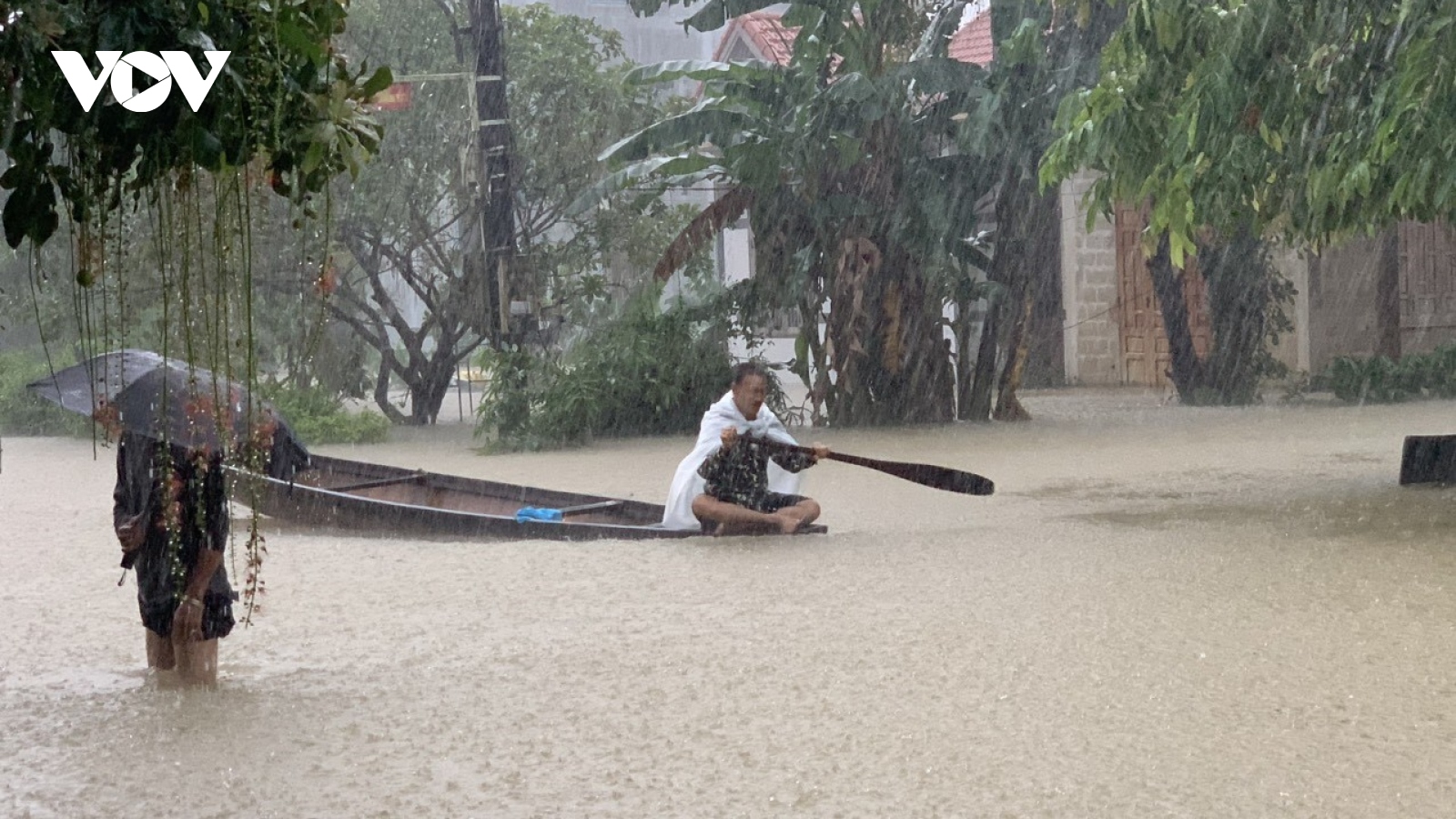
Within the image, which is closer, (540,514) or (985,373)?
(540,514)

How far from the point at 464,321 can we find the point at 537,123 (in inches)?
98.1

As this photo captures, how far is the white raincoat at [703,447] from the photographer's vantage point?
961cm

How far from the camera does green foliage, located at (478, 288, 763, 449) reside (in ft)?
57.6

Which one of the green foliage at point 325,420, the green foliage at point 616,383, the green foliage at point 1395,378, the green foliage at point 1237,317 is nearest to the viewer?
the green foliage at point 616,383

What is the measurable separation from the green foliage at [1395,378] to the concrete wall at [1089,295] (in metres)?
4.49

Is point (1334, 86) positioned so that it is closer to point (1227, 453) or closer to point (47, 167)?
point (1227, 453)

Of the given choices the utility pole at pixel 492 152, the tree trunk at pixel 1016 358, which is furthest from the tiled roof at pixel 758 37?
the utility pole at pixel 492 152

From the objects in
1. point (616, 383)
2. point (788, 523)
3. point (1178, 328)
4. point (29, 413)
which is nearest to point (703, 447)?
point (788, 523)

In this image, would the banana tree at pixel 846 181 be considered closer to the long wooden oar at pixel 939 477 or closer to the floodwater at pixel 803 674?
the floodwater at pixel 803 674

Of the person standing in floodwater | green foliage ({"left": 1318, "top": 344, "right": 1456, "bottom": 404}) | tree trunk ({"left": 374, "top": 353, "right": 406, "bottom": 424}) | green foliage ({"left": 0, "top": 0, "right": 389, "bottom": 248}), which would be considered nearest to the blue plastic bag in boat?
the person standing in floodwater

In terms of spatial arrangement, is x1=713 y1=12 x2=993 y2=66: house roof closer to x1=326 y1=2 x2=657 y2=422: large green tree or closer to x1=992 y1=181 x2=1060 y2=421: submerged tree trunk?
x1=326 y1=2 x2=657 y2=422: large green tree

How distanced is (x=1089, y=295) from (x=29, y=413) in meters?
14.5

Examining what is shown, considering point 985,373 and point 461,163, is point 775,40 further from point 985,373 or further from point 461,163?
point 985,373

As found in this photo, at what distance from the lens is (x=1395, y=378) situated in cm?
2030
